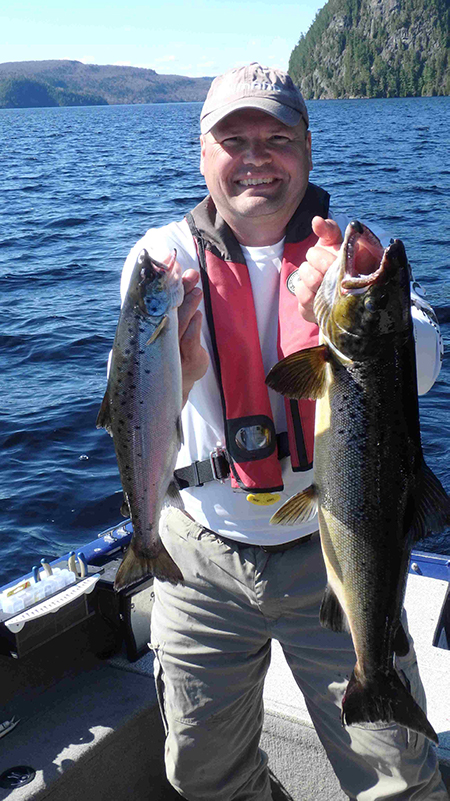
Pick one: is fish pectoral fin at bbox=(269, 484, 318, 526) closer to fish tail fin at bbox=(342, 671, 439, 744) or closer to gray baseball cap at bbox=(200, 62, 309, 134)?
fish tail fin at bbox=(342, 671, 439, 744)

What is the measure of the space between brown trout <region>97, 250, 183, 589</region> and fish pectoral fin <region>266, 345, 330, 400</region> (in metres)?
0.47

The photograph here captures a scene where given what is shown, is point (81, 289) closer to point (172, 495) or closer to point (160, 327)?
point (172, 495)

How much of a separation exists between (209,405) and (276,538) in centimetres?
68

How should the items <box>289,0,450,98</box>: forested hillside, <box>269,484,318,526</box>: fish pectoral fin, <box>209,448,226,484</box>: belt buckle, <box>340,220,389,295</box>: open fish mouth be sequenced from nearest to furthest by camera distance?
<box>340,220,389,295</box>: open fish mouth, <box>269,484,318,526</box>: fish pectoral fin, <box>209,448,226,484</box>: belt buckle, <box>289,0,450,98</box>: forested hillside

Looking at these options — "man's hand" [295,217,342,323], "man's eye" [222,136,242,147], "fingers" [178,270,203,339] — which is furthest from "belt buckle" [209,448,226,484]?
"man's eye" [222,136,242,147]

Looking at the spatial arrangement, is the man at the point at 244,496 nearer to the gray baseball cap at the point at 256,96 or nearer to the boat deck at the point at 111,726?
the gray baseball cap at the point at 256,96

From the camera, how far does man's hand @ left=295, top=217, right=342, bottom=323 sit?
8.72 feet

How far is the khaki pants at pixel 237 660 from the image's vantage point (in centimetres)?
339

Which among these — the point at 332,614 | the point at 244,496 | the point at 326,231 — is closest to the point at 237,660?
the point at 244,496

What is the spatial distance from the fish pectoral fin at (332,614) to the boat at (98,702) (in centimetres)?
157

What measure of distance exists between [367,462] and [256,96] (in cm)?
180

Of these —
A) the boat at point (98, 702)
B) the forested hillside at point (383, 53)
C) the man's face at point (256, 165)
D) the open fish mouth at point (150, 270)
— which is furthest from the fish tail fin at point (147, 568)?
the forested hillside at point (383, 53)

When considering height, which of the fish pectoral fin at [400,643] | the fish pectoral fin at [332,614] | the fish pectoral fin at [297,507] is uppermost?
the fish pectoral fin at [297,507]

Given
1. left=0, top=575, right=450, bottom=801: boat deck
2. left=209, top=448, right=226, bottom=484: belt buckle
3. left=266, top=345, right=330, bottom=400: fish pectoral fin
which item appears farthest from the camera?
left=0, top=575, right=450, bottom=801: boat deck
